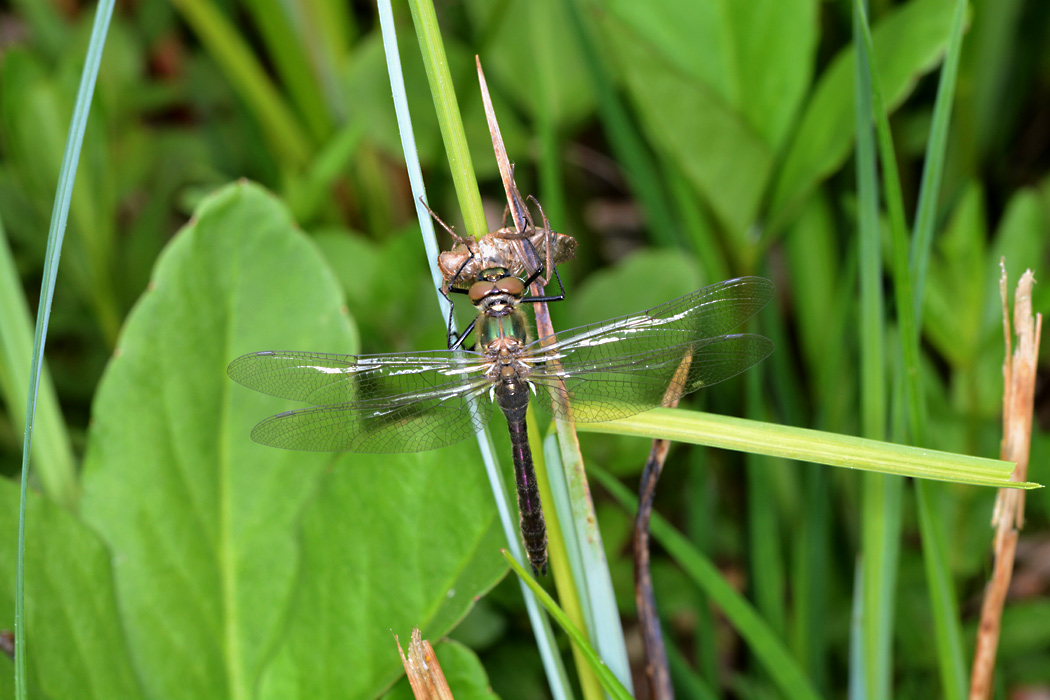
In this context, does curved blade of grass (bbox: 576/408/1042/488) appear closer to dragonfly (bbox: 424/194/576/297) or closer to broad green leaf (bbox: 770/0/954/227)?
dragonfly (bbox: 424/194/576/297)

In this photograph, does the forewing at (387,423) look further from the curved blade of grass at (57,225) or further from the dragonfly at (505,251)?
the curved blade of grass at (57,225)

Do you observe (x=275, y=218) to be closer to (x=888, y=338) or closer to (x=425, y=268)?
(x=425, y=268)

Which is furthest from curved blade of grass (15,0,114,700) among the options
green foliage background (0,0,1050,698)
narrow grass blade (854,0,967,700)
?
narrow grass blade (854,0,967,700)

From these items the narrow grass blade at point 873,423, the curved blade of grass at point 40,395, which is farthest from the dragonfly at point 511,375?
the curved blade of grass at point 40,395

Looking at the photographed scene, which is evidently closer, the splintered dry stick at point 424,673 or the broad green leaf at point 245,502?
the splintered dry stick at point 424,673

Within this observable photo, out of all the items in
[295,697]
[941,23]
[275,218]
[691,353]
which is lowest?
[295,697]

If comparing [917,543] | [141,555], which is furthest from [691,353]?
[917,543]
